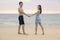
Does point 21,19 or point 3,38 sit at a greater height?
point 21,19

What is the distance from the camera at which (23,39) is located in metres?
8.72

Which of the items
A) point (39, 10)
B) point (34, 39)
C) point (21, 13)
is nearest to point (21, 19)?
point (21, 13)

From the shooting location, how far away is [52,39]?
8.73 meters

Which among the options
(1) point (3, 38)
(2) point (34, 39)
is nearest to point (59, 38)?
(2) point (34, 39)

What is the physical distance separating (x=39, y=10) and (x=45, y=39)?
178 centimetres

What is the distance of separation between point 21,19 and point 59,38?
1.89m

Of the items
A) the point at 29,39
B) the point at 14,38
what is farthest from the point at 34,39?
the point at 14,38

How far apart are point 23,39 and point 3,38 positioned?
2.53 feet

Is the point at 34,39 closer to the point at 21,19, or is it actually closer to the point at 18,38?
the point at 18,38

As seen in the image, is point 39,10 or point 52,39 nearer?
point 52,39

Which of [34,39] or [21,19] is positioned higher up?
[21,19]

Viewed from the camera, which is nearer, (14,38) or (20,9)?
(14,38)

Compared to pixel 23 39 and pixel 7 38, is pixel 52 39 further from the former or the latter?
pixel 7 38

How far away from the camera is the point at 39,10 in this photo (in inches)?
398
